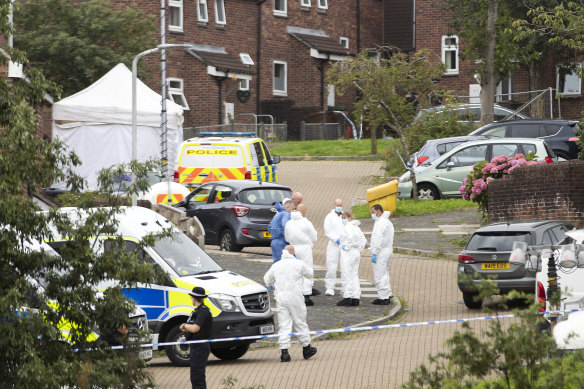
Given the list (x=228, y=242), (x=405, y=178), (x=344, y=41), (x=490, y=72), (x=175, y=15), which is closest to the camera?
(x=228, y=242)

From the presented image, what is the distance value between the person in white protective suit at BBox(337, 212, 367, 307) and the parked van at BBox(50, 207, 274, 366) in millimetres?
3603

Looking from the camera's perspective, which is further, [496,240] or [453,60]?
[453,60]

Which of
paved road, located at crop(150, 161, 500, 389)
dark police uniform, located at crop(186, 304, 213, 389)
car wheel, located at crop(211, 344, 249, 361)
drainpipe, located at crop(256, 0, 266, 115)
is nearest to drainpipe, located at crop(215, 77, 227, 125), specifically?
drainpipe, located at crop(256, 0, 266, 115)

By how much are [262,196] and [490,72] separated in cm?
1516

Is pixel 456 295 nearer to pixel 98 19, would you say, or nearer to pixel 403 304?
pixel 403 304

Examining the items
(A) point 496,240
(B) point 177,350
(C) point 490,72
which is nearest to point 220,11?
(C) point 490,72

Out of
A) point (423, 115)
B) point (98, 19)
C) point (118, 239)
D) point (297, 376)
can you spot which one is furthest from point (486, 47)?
point (118, 239)

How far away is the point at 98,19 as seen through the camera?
32.8 m

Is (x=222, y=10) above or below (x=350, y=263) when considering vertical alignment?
above

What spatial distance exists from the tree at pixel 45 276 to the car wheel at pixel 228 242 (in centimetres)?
1501

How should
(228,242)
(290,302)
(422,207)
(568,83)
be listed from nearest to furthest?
→ (290,302) < (228,242) < (422,207) < (568,83)

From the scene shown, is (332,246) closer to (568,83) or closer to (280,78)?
(568,83)

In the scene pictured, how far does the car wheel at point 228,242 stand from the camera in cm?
2461

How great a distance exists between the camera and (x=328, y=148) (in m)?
44.8
